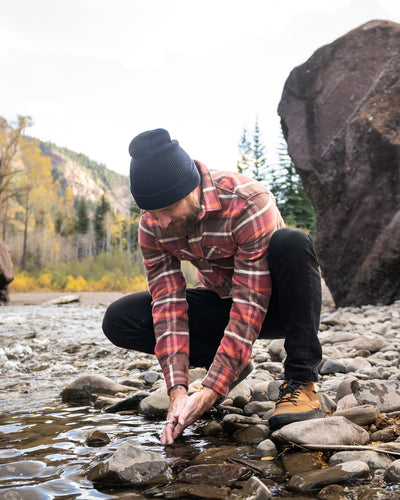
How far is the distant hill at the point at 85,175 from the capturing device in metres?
172

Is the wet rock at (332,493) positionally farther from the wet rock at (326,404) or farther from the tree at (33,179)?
the tree at (33,179)

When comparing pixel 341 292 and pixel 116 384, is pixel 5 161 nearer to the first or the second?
pixel 341 292

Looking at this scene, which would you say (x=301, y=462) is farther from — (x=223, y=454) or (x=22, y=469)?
(x=22, y=469)

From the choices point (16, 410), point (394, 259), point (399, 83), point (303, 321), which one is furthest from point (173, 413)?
point (399, 83)

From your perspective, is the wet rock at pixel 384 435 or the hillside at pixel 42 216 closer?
the wet rock at pixel 384 435

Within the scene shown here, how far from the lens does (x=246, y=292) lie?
2.15 metres

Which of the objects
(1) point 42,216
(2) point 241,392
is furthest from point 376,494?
(1) point 42,216

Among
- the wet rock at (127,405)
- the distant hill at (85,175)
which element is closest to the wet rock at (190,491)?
the wet rock at (127,405)

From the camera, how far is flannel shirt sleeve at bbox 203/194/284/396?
6.90ft

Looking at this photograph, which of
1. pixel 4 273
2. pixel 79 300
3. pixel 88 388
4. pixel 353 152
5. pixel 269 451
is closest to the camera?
pixel 269 451

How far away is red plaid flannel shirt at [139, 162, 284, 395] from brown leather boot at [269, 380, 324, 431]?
0.22 metres

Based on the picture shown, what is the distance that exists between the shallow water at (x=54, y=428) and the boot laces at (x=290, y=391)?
1.22 ft

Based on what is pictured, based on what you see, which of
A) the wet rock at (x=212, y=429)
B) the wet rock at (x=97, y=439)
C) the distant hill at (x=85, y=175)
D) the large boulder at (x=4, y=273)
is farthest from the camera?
the distant hill at (x=85, y=175)

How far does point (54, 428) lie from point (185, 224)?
1136 mm
